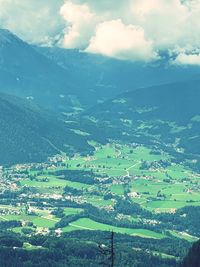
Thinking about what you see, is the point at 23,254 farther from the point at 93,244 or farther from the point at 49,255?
the point at 93,244

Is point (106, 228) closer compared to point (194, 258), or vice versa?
point (194, 258)

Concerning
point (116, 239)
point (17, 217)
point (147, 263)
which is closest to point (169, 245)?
point (116, 239)

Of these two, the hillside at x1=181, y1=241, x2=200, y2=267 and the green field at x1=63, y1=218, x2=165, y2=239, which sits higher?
the green field at x1=63, y1=218, x2=165, y2=239

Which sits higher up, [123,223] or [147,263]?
[123,223]

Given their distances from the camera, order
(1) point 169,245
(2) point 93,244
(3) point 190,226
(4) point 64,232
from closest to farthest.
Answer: (2) point 93,244 → (1) point 169,245 → (4) point 64,232 → (3) point 190,226

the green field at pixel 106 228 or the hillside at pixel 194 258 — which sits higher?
the green field at pixel 106 228

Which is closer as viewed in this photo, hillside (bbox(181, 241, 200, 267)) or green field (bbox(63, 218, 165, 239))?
hillside (bbox(181, 241, 200, 267))

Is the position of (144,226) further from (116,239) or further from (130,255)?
(130,255)

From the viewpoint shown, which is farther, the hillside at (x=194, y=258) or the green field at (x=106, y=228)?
the green field at (x=106, y=228)

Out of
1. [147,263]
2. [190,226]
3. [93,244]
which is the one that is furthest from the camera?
[190,226]

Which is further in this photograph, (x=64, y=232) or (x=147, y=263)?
(x=64, y=232)

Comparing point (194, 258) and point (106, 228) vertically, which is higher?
point (106, 228)
